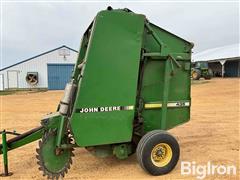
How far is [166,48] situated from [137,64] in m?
0.60

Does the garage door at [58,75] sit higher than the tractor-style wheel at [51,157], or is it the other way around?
the garage door at [58,75]

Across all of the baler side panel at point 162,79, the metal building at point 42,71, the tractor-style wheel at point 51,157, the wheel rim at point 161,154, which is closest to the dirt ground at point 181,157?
the wheel rim at point 161,154

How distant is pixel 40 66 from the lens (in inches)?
1211

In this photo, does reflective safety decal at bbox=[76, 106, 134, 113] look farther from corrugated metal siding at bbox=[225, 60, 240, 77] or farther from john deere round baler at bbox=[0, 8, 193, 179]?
corrugated metal siding at bbox=[225, 60, 240, 77]

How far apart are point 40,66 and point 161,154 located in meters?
28.2

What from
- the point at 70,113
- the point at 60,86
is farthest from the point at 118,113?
the point at 60,86

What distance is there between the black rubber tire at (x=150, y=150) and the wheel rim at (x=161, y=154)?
5 cm

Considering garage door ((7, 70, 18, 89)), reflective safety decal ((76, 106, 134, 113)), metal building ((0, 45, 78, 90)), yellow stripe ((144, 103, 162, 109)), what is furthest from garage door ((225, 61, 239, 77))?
reflective safety decal ((76, 106, 134, 113))

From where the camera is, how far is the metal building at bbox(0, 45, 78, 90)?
1198 inches

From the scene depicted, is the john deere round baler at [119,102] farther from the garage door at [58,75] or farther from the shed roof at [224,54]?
the shed roof at [224,54]

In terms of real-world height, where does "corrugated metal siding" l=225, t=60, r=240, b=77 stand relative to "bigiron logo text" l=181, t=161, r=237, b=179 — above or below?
above

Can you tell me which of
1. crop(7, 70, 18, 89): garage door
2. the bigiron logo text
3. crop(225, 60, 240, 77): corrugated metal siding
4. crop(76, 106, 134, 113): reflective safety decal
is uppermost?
crop(225, 60, 240, 77): corrugated metal siding

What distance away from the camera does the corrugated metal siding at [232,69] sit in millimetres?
36906

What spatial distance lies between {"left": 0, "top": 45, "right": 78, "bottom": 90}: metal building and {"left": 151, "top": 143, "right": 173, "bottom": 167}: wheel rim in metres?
26.9
